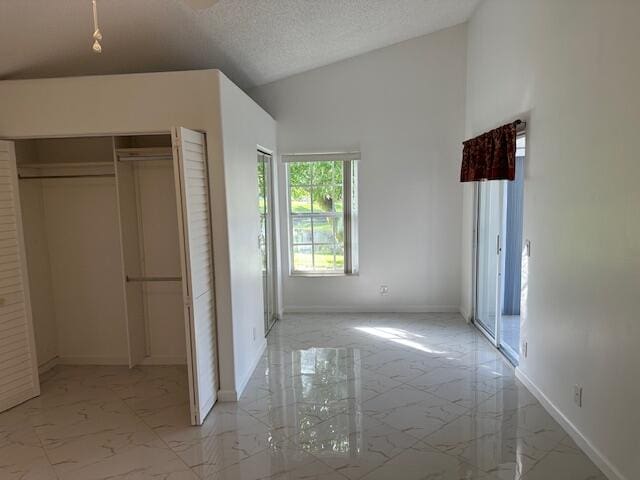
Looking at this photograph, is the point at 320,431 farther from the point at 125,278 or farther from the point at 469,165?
the point at 469,165

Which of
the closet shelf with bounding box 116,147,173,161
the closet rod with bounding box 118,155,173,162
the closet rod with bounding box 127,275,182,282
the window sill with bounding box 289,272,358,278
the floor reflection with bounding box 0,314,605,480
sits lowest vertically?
the floor reflection with bounding box 0,314,605,480

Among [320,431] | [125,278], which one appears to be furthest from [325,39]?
[320,431]

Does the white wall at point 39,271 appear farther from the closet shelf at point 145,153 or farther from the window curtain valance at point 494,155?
the window curtain valance at point 494,155

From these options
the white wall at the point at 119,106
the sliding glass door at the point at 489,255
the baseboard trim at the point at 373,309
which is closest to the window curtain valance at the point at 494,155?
the sliding glass door at the point at 489,255

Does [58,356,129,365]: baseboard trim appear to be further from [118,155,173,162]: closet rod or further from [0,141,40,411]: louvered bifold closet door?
[118,155,173,162]: closet rod

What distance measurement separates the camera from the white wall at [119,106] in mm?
3264

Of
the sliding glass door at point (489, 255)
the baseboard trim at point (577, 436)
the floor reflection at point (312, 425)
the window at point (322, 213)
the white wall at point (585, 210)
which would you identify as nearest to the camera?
the white wall at point (585, 210)

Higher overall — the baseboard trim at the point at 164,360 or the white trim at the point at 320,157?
the white trim at the point at 320,157

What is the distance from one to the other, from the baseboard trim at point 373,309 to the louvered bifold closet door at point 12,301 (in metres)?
2.91

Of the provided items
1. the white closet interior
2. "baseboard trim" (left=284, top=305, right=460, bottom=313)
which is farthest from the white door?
"baseboard trim" (left=284, top=305, right=460, bottom=313)

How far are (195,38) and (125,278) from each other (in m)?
2.04

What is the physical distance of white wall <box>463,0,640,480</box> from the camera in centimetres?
225

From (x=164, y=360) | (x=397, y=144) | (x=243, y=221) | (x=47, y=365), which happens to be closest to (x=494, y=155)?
(x=397, y=144)

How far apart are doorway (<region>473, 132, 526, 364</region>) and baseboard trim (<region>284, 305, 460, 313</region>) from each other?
1.81ft
